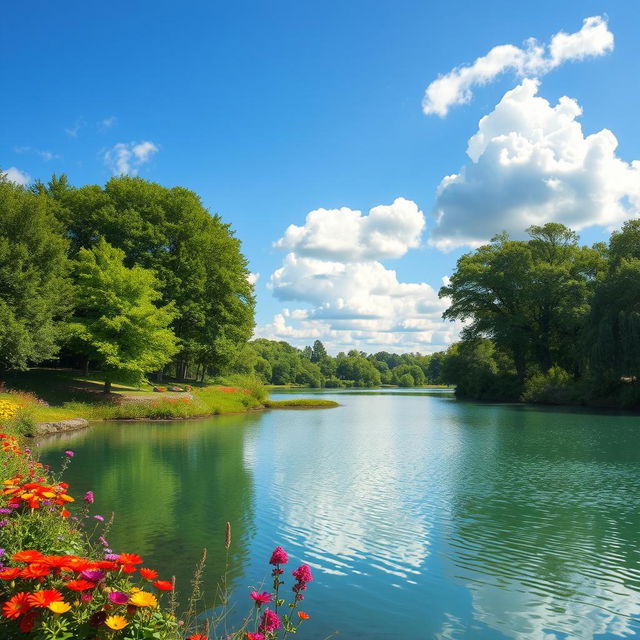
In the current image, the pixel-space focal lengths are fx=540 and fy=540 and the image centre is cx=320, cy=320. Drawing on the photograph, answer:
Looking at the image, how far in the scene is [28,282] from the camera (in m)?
27.5

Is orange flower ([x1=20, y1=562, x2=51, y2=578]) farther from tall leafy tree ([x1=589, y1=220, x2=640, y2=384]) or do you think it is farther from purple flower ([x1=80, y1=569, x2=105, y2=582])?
tall leafy tree ([x1=589, y1=220, x2=640, y2=384])

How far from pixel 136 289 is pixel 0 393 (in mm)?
9771

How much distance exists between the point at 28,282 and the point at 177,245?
A: 1485 cm

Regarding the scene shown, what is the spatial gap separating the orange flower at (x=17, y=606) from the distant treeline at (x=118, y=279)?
2555 centimetres

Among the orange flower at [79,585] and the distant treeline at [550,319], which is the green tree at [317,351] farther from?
the orange flower at [79,585]

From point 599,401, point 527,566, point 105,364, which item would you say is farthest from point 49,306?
point 599,401

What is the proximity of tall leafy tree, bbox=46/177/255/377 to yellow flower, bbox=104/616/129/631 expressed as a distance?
34.9 meters

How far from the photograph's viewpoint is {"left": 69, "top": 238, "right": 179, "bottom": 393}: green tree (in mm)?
30156

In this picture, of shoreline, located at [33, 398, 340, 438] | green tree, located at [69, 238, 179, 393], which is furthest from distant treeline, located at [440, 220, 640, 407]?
green tree, located at [69, 238, 179, 393]

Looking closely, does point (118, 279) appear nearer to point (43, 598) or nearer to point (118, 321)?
point (118, 321)

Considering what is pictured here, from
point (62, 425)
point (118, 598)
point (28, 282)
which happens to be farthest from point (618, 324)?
point (118, 598)

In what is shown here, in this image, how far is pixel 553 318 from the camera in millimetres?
49500

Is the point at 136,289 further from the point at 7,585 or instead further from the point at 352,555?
the point at 7,585

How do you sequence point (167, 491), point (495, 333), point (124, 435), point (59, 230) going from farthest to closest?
point (495, 333) < point (59, 230) < point (124, 435) < point (167, 491)
